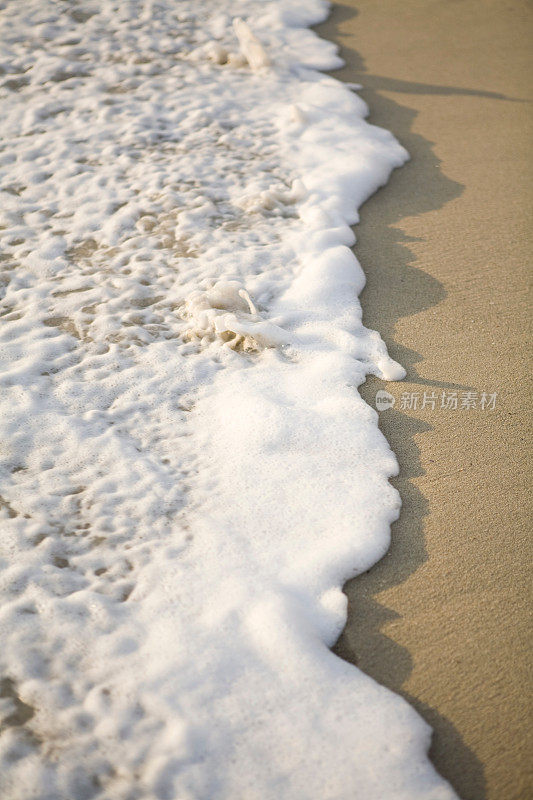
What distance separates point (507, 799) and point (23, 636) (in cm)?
130

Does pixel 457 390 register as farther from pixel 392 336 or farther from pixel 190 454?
pixel 190 454

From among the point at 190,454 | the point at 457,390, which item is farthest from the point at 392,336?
the point at 190,454

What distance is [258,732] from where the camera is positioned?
1.54 meters

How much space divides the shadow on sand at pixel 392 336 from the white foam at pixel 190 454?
5 centimetres

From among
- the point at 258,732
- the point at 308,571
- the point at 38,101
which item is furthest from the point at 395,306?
the point at 38,101

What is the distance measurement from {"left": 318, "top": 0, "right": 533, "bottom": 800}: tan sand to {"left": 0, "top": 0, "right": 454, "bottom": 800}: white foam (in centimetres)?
10

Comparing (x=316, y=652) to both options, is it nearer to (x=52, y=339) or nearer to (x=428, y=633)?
(x=428, y=633)

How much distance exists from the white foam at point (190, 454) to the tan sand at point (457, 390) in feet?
0.32

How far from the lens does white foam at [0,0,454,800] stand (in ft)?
5.05

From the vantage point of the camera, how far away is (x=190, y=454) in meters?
2.22

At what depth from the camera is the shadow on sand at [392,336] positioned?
1581 millimetres

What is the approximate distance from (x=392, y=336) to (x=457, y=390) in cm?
40

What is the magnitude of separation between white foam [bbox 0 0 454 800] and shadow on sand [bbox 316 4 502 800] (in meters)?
0.05

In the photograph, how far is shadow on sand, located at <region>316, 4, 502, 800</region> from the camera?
62.2 inches
